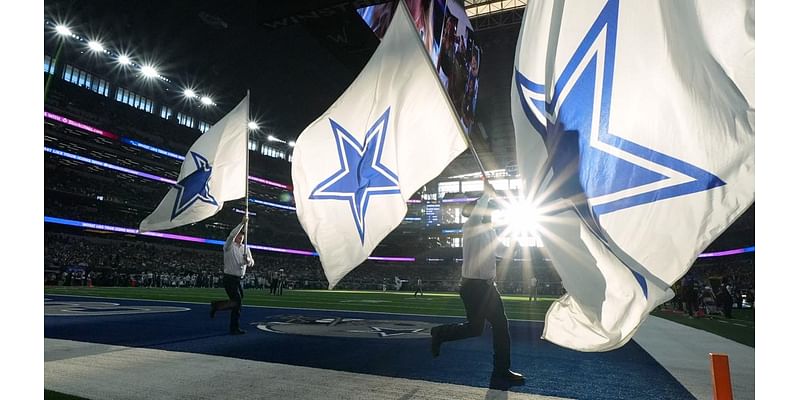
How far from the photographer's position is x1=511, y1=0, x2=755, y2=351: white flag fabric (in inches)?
97.0

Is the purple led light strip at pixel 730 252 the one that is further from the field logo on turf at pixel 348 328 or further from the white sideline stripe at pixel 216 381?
the white sideline stripe at pixel 216 381

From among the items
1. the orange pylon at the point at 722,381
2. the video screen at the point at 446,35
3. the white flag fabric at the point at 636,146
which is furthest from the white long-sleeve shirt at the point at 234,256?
the video screen at the point at 446,35

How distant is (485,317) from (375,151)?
2341 millimetres

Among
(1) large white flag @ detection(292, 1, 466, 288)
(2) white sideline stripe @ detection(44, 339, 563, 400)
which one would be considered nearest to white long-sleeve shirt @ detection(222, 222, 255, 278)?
(1) large white flag @ detection(292, 1, 466, 288)

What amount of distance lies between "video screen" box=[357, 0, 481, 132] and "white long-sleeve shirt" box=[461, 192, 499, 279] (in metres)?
11.5

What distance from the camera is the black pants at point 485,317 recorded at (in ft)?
14.5

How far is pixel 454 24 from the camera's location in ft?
61.7

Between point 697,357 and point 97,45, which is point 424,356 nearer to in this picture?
point 697,357

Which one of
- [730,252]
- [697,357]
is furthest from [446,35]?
[730,252]

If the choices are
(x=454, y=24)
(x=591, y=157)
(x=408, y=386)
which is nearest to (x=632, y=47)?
(x=591, y=157)

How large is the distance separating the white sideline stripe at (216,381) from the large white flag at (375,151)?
3.71 feet

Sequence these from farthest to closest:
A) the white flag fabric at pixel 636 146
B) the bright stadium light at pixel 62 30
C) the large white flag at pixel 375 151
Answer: the bright stadium light at pixel 62 30 < the large white flag at pixel 375 151 < the white flag fabric at pixel 636 146
